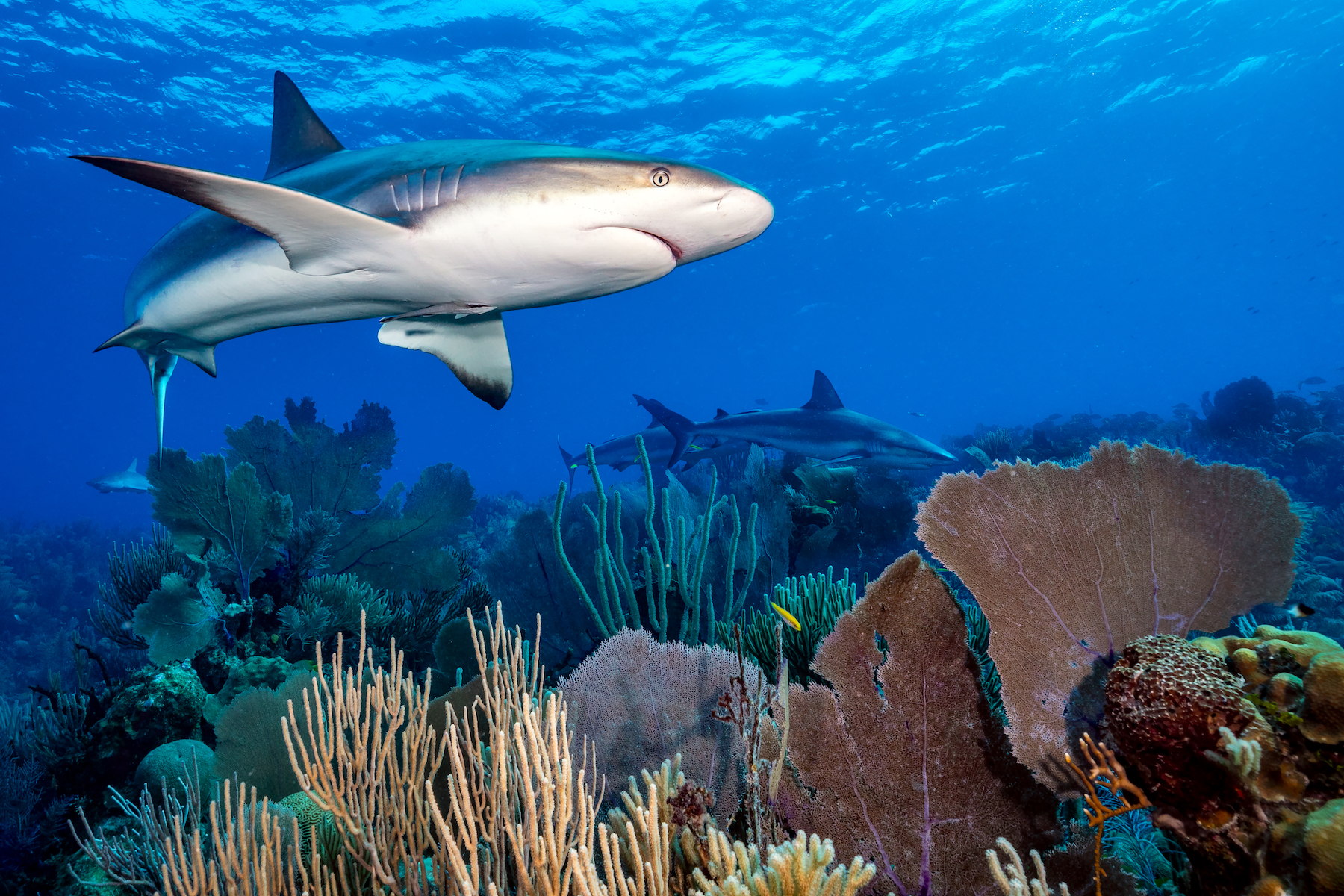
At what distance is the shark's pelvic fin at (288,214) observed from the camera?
6.71 feet

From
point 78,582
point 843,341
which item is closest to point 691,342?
point 843,341

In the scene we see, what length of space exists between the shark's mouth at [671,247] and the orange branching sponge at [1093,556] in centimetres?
158

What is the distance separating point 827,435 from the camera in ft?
35.6

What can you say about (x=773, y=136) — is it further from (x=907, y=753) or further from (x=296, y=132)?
(x=907, y=753)

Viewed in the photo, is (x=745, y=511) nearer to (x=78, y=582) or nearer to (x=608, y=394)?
(x=78, y=582)

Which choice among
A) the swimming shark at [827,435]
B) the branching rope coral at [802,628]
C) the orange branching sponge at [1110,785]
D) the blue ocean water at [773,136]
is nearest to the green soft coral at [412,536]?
the branching rope coral at [802,628]

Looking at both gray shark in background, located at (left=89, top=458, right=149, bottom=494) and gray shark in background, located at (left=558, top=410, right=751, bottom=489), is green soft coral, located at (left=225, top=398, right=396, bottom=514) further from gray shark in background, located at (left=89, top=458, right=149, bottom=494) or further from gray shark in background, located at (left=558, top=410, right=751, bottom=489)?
gray shark in background, located at (left=89, top=458, right=149, bottom=494)

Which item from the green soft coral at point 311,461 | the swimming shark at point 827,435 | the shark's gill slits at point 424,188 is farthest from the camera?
the swimming shark at point 827,435

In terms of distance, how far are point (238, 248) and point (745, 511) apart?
282 inches

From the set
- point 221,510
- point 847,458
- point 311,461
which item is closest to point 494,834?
point 221,510

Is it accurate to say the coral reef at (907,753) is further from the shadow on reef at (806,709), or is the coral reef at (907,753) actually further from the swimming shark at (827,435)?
the swimming shark at (827,435)

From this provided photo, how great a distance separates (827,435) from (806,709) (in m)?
8.95

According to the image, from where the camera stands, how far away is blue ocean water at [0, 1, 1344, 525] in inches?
1012

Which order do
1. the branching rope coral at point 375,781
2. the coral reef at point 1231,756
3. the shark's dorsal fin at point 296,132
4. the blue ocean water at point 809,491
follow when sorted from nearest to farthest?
the coral reef at point 1231,756
the branching rope coral at point 375,781
the blue ocean water at point 809,491
the shark's dorsal fin at point 296,132
